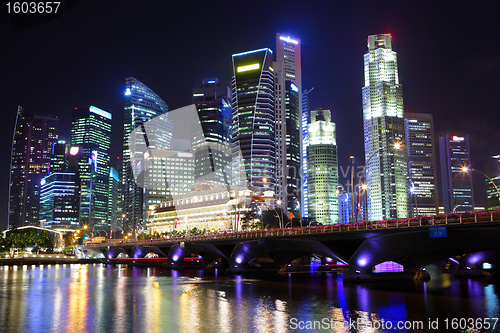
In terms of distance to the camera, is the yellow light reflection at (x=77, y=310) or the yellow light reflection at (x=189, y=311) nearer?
the yellow light reflection at (x=189, y=311)

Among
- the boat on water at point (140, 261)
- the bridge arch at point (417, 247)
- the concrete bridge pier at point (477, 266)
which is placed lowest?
the boat on water at point (140, 261)

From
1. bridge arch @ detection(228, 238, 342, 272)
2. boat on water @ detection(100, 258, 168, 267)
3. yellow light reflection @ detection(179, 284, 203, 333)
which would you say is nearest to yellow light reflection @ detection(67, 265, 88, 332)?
yellow light reflection @ detection(179, 284, 203, 333)

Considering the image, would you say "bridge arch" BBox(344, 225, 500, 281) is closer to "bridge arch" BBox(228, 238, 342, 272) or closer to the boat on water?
"bridge arch" BBox(228, 238, 342, 272)

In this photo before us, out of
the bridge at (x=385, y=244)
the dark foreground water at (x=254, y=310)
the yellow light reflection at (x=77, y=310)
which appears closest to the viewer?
the dark foreground water at (x=254, y=310)

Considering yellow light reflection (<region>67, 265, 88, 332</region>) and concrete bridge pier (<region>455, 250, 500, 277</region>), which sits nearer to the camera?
yellow light reflection (<region>67, 265, 88, 332</region>)

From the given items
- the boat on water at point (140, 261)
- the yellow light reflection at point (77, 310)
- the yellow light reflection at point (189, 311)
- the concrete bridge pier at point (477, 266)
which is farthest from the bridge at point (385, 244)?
the boat on water at point (140, 261)

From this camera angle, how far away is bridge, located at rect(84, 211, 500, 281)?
4728cm

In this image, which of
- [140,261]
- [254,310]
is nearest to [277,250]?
[254,310]

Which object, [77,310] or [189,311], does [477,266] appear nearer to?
[189,311]

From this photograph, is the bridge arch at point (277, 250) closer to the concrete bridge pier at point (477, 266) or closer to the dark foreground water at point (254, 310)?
the dark foreground water at point (254, 310)

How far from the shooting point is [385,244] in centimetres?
5584

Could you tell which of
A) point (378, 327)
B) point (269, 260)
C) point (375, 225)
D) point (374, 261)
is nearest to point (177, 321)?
point (378, 327)

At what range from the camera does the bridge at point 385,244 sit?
155 ft

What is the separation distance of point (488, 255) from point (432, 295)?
28.5 metres
